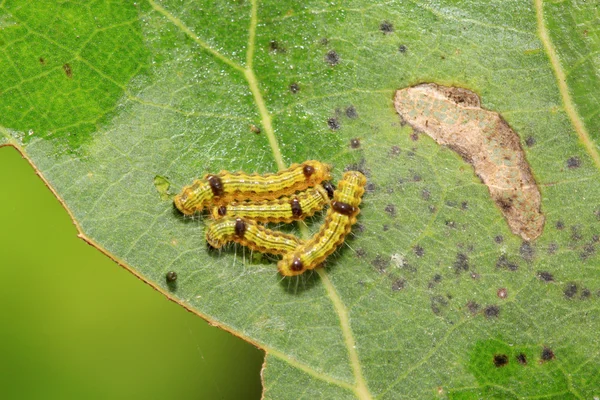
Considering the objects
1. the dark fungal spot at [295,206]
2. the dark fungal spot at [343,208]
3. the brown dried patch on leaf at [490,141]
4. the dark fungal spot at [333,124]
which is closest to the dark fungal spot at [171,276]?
the dark fungal spot at [295,206]

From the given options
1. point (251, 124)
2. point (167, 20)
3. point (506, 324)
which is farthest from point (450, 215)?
point (167, 20)

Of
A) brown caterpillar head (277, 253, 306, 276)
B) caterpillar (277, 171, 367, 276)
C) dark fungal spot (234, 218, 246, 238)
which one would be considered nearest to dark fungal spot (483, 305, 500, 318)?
caterpillar (277, 171, 367, 276)

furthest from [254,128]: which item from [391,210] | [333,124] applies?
[391,210]

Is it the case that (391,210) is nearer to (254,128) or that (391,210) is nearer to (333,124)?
(333,124)

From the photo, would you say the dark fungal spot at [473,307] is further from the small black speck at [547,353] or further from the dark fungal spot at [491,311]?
the small black speck at [547,353]

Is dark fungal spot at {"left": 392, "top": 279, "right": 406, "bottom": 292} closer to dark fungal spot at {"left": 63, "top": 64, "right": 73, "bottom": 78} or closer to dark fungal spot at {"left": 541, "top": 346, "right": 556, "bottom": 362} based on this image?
dark fungal spot at {"left": 541, "top": 346, "right": 556, "bottom": 362}

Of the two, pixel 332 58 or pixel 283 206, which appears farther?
pixel 283 206
